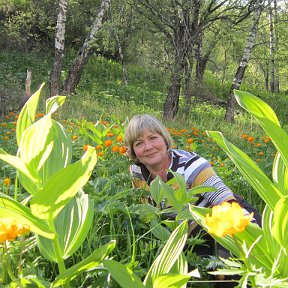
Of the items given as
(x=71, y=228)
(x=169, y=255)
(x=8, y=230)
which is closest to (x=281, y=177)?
(x=169, y=255)

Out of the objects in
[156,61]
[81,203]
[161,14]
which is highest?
[161,14]

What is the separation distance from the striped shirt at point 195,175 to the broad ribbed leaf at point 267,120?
0.88m

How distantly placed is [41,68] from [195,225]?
12.1 metres

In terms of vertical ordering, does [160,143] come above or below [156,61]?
below

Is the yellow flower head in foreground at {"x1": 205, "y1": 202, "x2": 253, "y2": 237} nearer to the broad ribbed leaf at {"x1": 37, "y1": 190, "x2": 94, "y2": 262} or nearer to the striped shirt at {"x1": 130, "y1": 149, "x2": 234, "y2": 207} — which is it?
the broad ribbed leaf at {"x1": 37, "y1": 190, "x2": 94, "y2": 262}

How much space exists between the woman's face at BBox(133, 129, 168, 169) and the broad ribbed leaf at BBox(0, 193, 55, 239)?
47.3 inches

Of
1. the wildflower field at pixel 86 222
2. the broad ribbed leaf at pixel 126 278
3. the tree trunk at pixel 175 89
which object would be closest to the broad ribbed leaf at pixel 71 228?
the wildflower field at pixel 86 222

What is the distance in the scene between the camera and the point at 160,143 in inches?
91.8

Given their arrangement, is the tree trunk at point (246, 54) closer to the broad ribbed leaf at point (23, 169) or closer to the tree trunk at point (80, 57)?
the tree trunk at point (80, 57)

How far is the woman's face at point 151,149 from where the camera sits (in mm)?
2314

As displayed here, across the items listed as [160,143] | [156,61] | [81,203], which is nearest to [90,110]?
[156,61]

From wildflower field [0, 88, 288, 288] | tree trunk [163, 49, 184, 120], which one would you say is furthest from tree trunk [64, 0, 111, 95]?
wildflower field [0, 88, 288, 288]

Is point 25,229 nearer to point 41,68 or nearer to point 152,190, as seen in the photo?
point 152,190

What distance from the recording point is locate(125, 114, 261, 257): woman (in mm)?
2197
